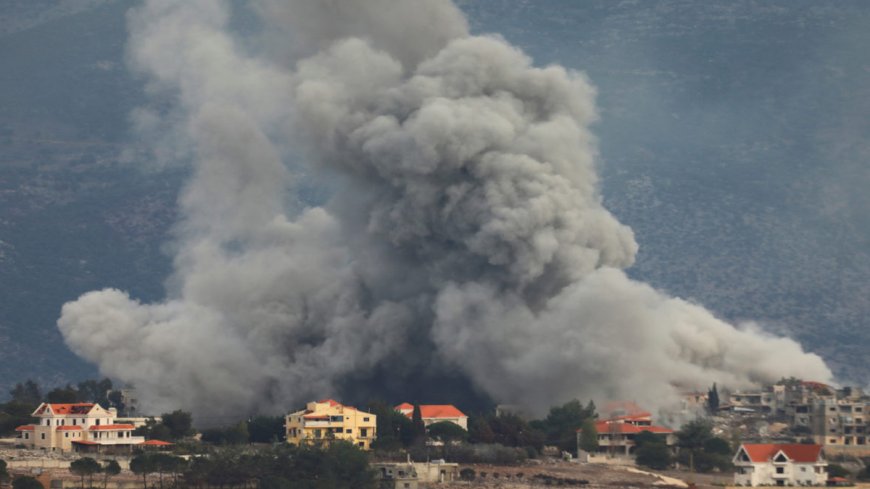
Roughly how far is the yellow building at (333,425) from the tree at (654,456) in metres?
10.2

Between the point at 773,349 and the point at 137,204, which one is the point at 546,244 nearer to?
the point at 773,349

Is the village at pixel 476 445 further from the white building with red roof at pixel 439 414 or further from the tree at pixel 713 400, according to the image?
the tree at pixel 713 400

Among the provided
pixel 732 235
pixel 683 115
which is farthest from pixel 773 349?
pixel 683 115

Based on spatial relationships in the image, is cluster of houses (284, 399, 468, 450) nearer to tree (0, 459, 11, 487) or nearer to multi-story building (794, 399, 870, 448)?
tree (0, 459, 11, 487)

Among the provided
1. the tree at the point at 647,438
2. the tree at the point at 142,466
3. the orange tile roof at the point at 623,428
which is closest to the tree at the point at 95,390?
the orange tile roof at the point at 623,428

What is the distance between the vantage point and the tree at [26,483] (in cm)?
6775

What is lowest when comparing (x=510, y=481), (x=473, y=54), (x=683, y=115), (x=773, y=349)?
(x=510, y=481)

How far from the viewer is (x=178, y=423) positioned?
84.5 m

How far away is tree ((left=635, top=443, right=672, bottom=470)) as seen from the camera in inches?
3095

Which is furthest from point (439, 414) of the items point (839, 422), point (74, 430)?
point (839, 422)

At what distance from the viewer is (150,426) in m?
84.2

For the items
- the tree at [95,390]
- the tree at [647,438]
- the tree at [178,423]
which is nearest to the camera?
the tree at [647,438]

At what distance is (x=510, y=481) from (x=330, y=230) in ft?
109

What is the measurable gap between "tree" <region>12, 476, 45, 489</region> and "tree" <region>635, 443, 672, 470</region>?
74.0 feet
